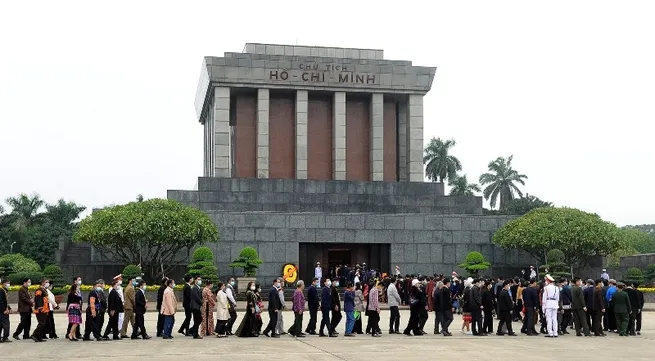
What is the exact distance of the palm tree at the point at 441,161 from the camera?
87.9 meters

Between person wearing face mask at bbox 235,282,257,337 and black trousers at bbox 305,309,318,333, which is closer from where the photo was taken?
person wearing face mask at bbox 235,282,257,337

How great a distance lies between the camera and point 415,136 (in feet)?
156

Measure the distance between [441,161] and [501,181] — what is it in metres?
7.49

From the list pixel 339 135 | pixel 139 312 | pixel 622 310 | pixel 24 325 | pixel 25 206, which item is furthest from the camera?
pixel 25 206

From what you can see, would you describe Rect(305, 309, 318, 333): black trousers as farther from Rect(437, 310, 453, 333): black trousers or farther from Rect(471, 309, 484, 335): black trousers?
Rect(471, 309, 484, 335): black trousers

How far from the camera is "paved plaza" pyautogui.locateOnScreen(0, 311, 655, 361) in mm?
16609

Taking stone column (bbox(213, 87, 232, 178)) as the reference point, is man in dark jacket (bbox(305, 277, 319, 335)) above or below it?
below

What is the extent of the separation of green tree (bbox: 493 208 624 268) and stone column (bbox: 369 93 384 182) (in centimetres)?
939

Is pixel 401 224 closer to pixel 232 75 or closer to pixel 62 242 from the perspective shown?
pixel 232 75

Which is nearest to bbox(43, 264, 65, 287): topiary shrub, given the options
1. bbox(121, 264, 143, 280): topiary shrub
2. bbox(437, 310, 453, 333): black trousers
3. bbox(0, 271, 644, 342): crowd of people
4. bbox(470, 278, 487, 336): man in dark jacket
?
bbox(121, 264, 143, 280): topiary shrub

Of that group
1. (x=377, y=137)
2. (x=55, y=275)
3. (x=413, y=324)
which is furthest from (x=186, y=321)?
(x=377, y=137)

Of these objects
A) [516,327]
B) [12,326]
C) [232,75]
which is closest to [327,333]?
[516,327]

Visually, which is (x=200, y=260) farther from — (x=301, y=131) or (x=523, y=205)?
(x=523, y=205)

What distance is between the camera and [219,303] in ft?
69.2
